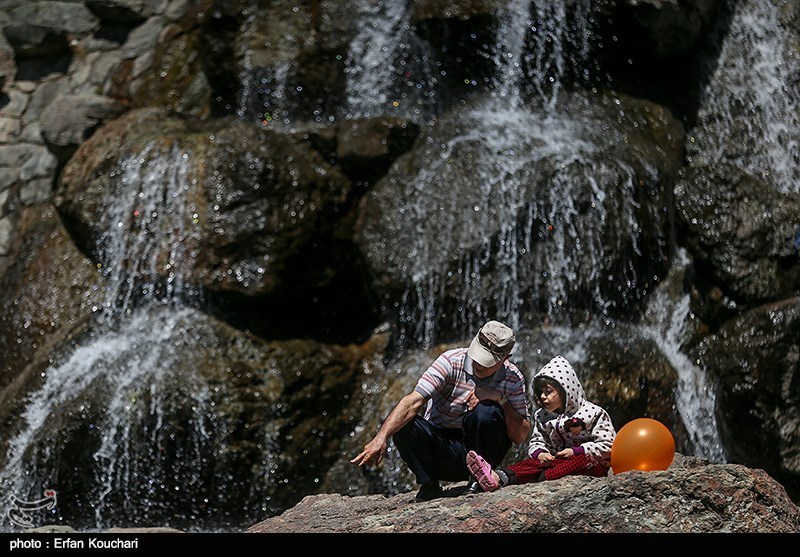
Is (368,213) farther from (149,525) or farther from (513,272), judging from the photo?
(149,525)

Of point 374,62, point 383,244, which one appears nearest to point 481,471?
point 383,244

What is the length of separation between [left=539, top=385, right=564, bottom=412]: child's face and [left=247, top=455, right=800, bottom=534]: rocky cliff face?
1.72ft

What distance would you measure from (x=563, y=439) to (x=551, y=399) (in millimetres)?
236

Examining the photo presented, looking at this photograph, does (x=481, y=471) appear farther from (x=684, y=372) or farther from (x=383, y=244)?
(x=383, y=244)

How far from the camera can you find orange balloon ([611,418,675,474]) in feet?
19.6

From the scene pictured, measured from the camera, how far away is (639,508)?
5.62 m

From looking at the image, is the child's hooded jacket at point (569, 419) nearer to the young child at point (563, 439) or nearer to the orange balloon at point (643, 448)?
the young child at point (563, 439)

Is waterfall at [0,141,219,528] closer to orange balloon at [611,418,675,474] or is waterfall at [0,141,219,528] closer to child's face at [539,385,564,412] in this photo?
child's face at [539,385,564,412]

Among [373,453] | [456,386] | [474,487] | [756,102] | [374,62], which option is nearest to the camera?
[373,453]

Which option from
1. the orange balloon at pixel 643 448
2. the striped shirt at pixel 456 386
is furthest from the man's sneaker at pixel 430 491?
the orange balloon at pixel 643 448

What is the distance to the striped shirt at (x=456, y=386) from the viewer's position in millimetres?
6324

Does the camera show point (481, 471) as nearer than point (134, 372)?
Yes

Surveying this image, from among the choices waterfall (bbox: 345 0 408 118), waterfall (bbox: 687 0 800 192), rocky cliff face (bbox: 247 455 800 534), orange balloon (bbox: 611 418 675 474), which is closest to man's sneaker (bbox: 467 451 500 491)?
rocky cliff face (bbox: 247 455 800 534)
